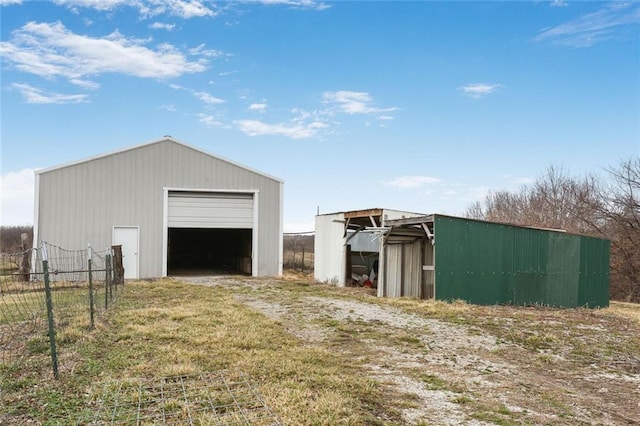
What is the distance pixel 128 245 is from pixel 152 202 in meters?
1.56

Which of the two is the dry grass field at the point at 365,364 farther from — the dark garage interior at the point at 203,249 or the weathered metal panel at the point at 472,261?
the dark garage interior at the point at 203,249

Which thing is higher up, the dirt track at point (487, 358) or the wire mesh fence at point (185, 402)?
the wire mesh fence at point (185, 402)

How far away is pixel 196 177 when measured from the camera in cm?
1633

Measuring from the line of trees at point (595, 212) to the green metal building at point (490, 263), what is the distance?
9022mm

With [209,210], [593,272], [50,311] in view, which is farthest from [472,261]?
[209,210]

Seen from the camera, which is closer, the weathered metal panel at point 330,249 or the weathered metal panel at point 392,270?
the weathered metal panel at point 392,270

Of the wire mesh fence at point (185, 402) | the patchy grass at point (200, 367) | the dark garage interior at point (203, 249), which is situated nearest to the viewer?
the wire mesh fence at point (185, 402)

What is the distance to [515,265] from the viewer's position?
38.9 ft

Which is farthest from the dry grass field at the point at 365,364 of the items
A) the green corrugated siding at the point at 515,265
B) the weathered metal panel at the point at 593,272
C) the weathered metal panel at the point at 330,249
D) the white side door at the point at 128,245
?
the white side door at the point at 128,245

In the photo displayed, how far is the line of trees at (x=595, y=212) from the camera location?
21594 mm

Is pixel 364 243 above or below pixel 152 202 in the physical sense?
below

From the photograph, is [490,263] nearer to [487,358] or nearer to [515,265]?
[515,265]

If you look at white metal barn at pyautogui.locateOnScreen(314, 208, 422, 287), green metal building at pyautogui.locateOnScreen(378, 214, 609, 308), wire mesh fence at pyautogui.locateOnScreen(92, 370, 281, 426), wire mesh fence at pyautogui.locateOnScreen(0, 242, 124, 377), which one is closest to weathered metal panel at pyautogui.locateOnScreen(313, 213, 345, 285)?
white metal barn at pyautogui.locateOnScreen(314, 208, 422, 287)

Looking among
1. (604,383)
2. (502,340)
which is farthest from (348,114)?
(604,383)
